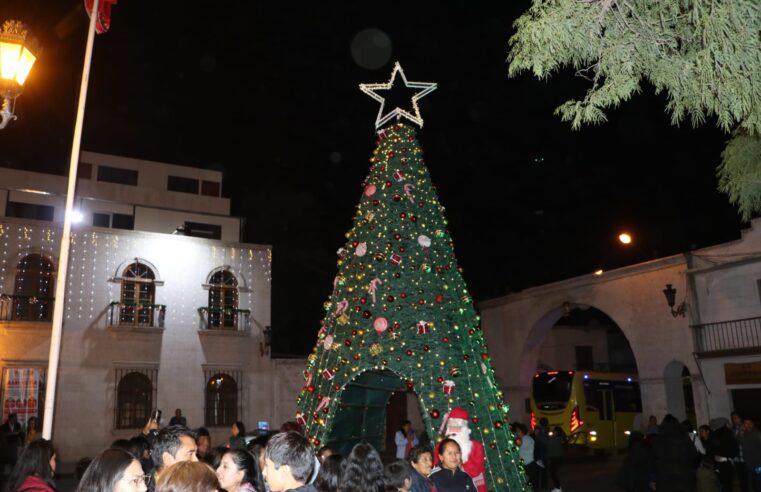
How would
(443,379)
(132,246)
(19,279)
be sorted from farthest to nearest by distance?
(132,246) < (19,279) < (443,379)


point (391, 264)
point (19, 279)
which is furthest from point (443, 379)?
point (19, 279)

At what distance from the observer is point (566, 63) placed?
16.5ft

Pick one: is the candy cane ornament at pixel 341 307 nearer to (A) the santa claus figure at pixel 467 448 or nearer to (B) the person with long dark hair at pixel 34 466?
(A) the santa claus figure at pixel 467 448

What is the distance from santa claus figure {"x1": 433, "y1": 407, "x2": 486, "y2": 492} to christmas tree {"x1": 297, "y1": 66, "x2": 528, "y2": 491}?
3.42 ft

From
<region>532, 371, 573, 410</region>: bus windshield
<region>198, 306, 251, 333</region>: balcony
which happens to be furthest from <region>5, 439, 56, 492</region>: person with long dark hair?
<region>532, 371, 573, 410</region>: bus windshield

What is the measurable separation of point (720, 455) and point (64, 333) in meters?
20.6

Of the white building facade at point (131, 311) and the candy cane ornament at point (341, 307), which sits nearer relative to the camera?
the candy cane ornament at point (341, 307)

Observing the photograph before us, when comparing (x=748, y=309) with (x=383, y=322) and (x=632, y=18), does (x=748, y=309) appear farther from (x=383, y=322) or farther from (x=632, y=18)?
(x=632, y=18)

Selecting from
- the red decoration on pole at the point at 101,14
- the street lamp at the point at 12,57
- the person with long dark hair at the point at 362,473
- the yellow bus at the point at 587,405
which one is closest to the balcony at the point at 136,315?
the yellow bus at the point at 587,405

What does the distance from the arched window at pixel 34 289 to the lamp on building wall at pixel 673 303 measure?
21.2 m

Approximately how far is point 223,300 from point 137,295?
329 centimetres

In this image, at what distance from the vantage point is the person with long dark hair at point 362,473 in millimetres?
4707

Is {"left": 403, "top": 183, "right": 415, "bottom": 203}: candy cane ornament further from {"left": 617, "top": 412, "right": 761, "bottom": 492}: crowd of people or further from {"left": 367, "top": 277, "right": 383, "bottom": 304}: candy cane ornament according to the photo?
{"left": 617, "top": 412, "right": 761, "bottom": 492}: crowd of people

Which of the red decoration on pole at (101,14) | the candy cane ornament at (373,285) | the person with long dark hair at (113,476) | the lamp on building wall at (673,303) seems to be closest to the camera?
the person with long dark hair at (113,476)
